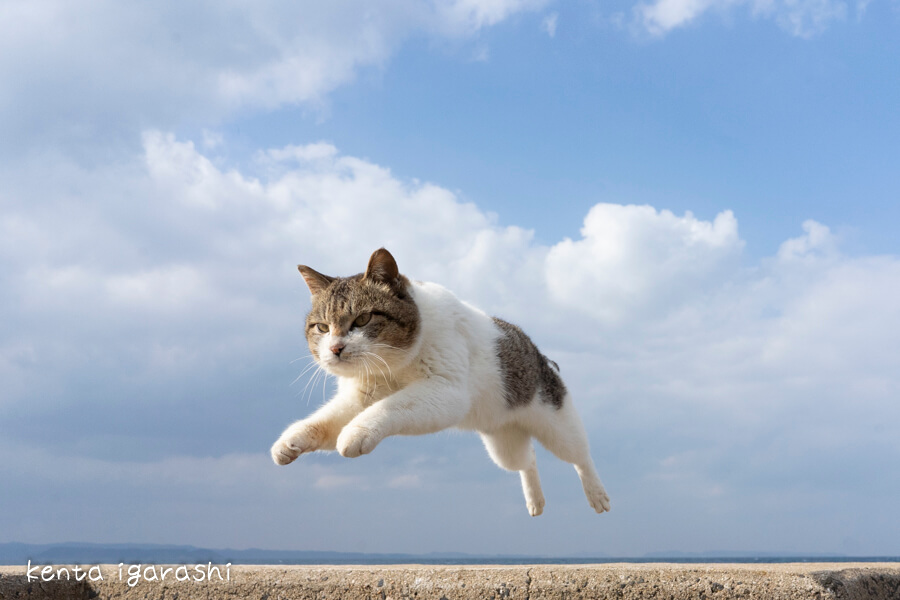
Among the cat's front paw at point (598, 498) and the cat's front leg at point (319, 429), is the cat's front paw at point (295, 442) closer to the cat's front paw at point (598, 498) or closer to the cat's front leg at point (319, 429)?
the cat's front leg at point (319, 429)

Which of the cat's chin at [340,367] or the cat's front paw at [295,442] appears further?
the cat's chin at [340,367]

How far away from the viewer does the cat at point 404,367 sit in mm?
3633

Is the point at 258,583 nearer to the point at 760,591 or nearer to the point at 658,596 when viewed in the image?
the point at 658,596

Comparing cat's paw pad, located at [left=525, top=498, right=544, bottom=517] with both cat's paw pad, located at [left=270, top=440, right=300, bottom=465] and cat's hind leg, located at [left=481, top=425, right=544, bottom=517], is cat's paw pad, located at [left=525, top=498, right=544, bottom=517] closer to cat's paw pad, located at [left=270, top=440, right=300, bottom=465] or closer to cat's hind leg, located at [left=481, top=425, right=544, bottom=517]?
cat's hind leg, located at [left=481, top=425, right=544, bottom=517]

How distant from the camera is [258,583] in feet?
11.5

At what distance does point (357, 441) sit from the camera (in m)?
3.32

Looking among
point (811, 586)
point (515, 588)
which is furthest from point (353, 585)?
point (811, 586)

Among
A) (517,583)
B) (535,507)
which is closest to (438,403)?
(517,583)

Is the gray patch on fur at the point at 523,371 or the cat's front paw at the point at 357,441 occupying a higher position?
the gray patch on fur at the point at 523,371

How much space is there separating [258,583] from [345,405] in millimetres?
1061

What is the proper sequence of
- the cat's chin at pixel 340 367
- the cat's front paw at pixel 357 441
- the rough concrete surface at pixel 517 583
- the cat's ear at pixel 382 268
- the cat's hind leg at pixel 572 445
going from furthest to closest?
the cat's hind leg at pixel 572 445 < the cat's ear at pixel 382 268 < the cat's chin at pixel 340 367 < the cat's front paw at pixel 357 441 < the rough concrete surface at pixel 517 583

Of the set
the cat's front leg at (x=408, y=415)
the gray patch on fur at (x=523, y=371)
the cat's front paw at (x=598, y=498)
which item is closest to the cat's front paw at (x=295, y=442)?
the cat's front leg at (x=408, y=415)

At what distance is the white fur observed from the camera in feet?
11.8

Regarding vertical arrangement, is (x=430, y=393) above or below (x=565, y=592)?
above
